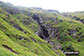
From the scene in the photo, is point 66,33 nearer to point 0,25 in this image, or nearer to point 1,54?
point 0,25

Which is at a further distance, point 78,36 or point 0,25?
point 78,36

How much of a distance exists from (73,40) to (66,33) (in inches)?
913

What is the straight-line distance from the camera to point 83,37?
183125 millimetres

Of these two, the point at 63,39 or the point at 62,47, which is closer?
the point at 62,47

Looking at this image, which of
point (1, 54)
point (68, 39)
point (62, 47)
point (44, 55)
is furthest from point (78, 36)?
point (1, 54)

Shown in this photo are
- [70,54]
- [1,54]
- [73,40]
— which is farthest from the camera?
[73,40]

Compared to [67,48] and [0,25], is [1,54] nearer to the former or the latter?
[0,25]

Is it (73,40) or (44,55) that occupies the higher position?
(44,55)

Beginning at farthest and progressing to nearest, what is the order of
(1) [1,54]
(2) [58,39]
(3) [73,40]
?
(2) [58,39] < (3) [73,40] < (1) [1,54]

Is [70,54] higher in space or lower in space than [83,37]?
lower

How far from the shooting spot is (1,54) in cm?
3120

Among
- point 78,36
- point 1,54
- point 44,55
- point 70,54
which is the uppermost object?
point 1,54

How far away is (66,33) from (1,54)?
7036 inches

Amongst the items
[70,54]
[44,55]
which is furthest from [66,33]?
[44,55]
